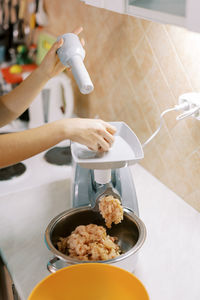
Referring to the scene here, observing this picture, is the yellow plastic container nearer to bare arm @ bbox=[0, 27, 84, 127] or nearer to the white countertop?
the white countertop

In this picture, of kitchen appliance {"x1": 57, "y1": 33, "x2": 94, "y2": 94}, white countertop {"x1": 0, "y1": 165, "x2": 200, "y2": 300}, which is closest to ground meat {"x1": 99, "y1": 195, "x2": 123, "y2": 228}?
white countertop {"x1": 0, "y1": 165, "x2": 200, "y2": 300}

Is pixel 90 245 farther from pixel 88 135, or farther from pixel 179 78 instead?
pixel 179 78

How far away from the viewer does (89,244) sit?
88 centimetres

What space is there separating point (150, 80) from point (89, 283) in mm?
752

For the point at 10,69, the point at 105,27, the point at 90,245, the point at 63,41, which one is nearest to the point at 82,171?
the point at 90,245

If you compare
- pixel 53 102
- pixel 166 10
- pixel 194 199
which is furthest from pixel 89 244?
pixel 53 102

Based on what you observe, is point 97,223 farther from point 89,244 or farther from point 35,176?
point 35,176

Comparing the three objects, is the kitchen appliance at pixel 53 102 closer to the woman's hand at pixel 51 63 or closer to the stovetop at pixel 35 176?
the stovetop at pixel 35 176

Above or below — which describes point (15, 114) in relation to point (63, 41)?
below

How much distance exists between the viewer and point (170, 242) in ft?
3.41

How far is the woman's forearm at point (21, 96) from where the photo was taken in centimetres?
116

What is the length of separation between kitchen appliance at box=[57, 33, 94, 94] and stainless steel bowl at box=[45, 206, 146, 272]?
341mm

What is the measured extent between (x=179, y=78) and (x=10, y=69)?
1.36 m

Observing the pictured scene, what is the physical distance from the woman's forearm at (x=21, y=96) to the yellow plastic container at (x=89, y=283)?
0.64m
